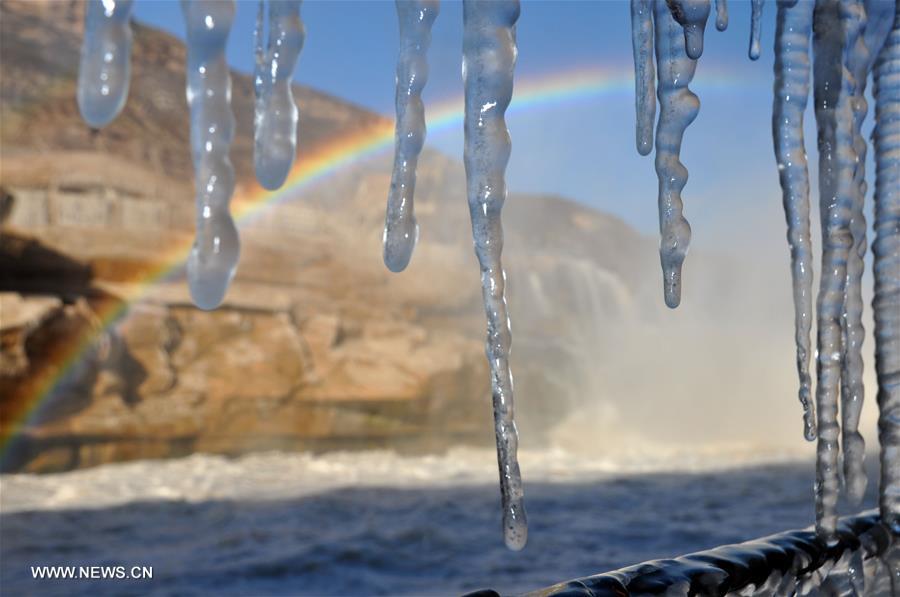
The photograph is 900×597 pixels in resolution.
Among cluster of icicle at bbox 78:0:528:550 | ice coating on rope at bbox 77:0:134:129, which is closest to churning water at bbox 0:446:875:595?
cluster of icicle at bbox 78:0:528:550

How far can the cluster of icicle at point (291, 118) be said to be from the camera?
124 centimetres

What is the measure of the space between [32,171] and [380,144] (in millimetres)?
15984

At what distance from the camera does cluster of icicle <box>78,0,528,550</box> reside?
48.9 inches

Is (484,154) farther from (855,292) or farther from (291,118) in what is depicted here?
(855,292)

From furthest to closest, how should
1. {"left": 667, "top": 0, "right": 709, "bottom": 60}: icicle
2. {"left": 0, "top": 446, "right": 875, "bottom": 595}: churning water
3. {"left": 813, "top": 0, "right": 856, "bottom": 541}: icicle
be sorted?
1. {"left": 0, "top": 446, "right": 875, "bottom": 595}: churning water
2. {"left": 813, "top": 0, "right": 856, "bottom": 541}: icicle
3. {"left": 667, "top": 0, "right": 709, "bottom": 60}: icicle

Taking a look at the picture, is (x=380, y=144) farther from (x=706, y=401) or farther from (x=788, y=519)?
(x=788, y=519)

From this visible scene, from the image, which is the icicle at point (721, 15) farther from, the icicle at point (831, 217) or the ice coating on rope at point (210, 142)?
the ice coating on rope at point (210, 142)

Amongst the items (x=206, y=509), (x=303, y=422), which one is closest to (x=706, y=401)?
(x=303, y=422)

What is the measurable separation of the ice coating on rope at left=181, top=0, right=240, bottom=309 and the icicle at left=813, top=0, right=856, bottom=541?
132 centimetres

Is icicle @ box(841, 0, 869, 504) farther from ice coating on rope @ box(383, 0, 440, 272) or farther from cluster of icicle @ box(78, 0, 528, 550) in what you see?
ice coating on rope @ box(383, 0, 440, 272)

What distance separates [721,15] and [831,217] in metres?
0.56

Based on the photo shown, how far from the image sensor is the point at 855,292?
6.23ft

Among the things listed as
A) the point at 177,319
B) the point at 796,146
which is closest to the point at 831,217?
the point at 796,146

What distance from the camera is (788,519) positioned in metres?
7.51
